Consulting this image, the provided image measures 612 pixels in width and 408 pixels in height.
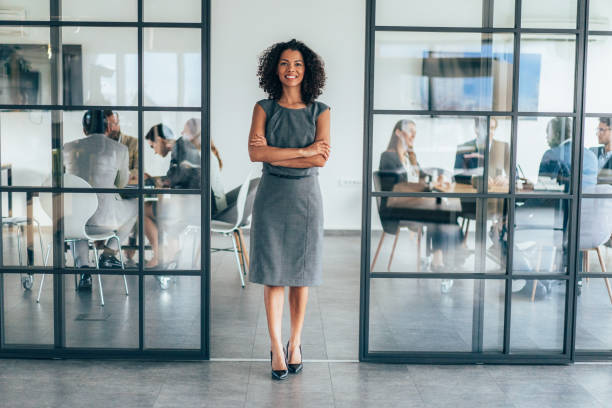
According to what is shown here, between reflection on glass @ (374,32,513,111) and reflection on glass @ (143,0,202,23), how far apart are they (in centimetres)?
88

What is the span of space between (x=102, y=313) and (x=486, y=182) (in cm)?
200

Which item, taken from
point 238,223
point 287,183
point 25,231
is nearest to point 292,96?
point 287,183

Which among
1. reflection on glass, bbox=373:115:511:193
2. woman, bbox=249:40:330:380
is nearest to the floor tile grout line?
woman, bbox=249:40:330:380

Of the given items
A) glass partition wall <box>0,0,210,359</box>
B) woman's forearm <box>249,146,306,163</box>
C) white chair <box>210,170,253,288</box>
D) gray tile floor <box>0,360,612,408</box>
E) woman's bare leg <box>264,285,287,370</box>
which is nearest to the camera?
gray tile floor <box>0,360,612,408</box>

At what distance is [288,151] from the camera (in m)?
3.04

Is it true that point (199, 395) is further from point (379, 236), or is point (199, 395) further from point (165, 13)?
point (165, 13)

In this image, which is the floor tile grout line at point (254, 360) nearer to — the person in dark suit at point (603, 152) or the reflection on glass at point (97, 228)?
the reflection on glass at point (97, 228)

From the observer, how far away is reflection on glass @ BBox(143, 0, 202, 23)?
326 cm

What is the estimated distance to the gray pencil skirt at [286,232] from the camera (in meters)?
3.12

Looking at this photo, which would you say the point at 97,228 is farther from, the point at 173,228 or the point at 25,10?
the point at 25,10

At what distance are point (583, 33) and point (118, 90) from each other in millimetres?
2266

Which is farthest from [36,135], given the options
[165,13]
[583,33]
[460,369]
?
[583,33]

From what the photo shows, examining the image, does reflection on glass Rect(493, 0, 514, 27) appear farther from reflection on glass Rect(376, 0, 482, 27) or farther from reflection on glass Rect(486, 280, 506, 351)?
reflection on glass Rect(486, 280, 506, 351)

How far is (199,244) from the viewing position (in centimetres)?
334
